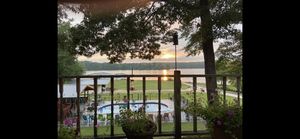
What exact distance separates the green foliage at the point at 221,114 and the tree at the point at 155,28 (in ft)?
2.90

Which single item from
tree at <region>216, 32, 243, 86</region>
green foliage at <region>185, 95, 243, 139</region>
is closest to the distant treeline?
tree at <region>216, 32, 243, 86</region>

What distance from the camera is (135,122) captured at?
3.53 meters

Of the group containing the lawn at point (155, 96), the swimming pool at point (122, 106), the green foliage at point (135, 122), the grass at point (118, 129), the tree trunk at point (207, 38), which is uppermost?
the tree trunk at point (207, 38)

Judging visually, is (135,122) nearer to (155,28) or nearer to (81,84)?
(81,84)

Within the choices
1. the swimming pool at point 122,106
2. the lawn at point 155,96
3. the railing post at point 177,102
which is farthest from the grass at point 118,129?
the lawn at point 155,96

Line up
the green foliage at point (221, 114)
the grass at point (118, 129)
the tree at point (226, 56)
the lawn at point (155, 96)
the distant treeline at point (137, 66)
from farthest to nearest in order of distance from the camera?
1. the tree at point (226, 56)
2. the distant treeline at point (137, 66)
3. the lawn at point (155, 96)
4. the grass at point (118, 129)
5. the green foliage at point (221, 114)

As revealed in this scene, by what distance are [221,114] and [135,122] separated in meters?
0.92

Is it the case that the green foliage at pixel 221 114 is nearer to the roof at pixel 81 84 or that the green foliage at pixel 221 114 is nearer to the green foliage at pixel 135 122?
the green foliage at pixel 135 122

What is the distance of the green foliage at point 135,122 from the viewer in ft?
11.5

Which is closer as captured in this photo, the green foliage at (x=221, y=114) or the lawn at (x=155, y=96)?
the green foliage at (x=221, y=114)

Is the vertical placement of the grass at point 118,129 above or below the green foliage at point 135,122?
below

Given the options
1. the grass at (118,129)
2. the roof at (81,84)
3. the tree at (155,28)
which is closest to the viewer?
the roof at (81,84)
